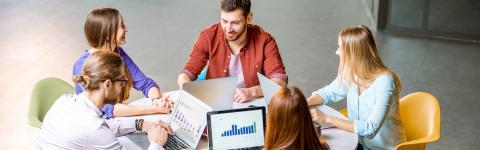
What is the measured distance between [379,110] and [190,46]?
3192 mm

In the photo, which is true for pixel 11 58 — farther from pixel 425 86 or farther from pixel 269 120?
pixel 269 120

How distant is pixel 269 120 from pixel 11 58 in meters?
4.10

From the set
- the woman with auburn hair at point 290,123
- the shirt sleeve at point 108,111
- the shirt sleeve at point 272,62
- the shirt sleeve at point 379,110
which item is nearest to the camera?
the woman with auburn hair at point 290,123

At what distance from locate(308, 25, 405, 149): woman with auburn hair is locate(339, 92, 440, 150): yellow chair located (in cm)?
17

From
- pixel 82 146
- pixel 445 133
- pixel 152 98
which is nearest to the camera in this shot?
pixel 82 146

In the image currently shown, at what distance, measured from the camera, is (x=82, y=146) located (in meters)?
3.28

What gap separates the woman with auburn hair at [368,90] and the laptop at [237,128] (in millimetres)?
385

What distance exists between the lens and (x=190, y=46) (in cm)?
662

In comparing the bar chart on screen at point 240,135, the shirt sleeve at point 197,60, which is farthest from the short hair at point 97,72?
the shirt sleeve at point 197,60

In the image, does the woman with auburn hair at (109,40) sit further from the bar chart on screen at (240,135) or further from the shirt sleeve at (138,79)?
the bar chart on screen at (240,135)

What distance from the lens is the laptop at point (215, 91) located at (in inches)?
143

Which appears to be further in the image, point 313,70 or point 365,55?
point 313,70

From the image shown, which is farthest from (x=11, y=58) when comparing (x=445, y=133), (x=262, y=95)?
(x=445, y=133)

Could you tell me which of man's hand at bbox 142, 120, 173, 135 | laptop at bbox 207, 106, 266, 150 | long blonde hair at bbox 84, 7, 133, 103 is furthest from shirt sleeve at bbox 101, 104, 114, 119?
laptop at bbox 207, 106, 266, 150
